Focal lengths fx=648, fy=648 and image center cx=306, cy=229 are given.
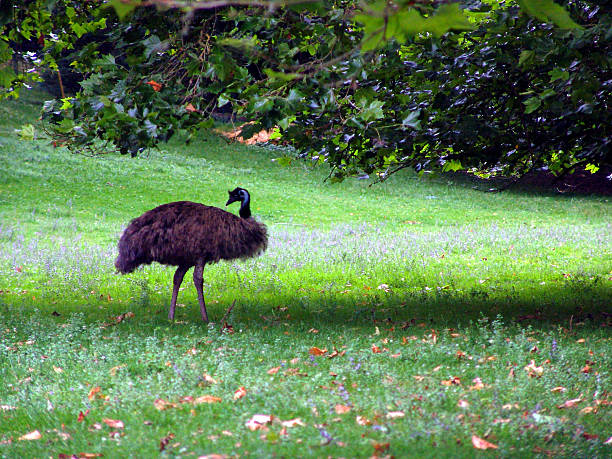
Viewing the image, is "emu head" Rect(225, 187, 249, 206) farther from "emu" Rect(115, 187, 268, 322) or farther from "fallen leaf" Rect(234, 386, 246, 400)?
"fallen leaf" Rect(234, 386, 246, 400)

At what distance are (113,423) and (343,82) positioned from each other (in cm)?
339

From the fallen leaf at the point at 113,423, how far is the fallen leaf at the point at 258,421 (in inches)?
42.6

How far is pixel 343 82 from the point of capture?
16.9 feet

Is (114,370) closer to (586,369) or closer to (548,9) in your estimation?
(586,369)

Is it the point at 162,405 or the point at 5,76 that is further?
the point at 162,405

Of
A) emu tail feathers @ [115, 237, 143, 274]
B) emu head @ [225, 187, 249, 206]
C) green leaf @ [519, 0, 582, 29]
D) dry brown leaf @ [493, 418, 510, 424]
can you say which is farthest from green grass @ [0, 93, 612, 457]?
green leaf @ [519, 0, 582, 29]

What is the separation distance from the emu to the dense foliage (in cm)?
149

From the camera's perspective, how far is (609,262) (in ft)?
53.6

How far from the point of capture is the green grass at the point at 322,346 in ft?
16.7

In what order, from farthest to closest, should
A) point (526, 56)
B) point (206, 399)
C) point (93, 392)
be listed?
point (93, 392)
point (526, 56)
point (206, 399)

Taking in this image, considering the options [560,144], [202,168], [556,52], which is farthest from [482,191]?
Answer: [556,52]

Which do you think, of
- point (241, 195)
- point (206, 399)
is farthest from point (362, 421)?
point (241, 195)

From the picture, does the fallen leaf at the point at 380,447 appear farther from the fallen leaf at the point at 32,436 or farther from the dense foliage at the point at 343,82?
the fallen leaf at the point at 32,436

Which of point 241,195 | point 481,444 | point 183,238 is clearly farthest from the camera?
point 241,195
